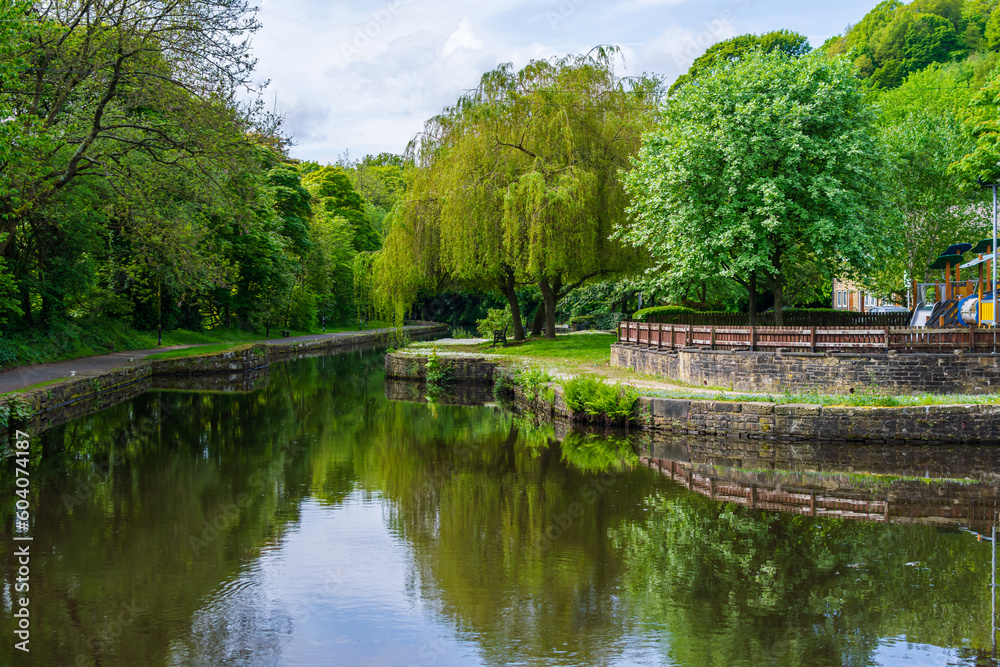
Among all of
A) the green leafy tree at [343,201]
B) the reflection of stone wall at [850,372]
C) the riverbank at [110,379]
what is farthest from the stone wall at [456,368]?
the green leafy tree at [343,201]

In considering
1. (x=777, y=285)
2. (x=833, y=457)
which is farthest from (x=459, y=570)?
(x=777, y=285)

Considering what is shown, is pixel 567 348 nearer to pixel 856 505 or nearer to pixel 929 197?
pixel 929 197

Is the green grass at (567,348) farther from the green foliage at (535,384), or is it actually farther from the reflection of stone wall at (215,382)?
the reflection of stone wall at (215,382)

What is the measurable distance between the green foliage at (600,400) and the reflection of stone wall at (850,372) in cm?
252

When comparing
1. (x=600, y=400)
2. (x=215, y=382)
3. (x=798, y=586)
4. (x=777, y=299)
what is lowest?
(x=798, y=586)

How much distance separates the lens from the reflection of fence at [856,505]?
1065cm

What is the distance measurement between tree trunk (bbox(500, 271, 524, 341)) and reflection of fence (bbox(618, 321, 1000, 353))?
13.2m

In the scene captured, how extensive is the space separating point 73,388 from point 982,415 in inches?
831

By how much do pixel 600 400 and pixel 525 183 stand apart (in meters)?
12.2

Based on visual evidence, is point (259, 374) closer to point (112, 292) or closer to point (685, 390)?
point (112, 292)

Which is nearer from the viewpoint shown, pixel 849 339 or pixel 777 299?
pixel 849 339

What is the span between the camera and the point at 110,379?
22719mm

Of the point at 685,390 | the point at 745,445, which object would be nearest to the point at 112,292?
the point at 685,390

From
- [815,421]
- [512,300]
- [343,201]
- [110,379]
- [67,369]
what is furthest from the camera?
[343,201]
